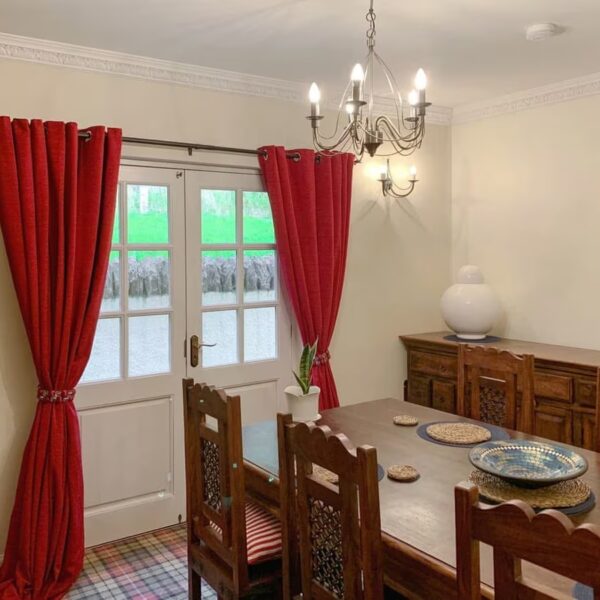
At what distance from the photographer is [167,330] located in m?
3.41

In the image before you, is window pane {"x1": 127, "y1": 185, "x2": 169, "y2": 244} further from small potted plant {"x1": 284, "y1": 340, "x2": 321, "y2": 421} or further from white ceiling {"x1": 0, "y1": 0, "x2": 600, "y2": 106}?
small potted plant {"x1": 284, "y1": 340, "x2": 321, "y2": 421}

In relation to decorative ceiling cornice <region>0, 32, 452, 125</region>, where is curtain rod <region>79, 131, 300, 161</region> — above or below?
below

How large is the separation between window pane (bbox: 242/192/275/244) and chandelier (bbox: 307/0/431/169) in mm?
538

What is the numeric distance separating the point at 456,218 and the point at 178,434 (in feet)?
8.08

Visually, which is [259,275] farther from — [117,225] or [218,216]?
[117,225]

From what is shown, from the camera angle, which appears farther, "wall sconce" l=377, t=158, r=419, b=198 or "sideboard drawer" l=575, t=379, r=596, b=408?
"wall sconce" l=377, t=158, r=419, b=198

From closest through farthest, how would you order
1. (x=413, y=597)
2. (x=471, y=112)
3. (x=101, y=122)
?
(x=413, y=597), (x=101, y=122), (x=471, y=112)

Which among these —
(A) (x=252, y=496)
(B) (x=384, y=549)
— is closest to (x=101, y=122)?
(A) (x=252, y=496)

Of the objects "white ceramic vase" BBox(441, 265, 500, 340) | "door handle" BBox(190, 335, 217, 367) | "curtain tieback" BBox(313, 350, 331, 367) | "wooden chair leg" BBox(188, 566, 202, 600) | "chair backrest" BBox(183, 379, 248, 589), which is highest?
"white ceramic vase" BBox(441, 265, 500, 340)

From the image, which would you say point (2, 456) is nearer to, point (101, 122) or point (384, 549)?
point (101, 122)

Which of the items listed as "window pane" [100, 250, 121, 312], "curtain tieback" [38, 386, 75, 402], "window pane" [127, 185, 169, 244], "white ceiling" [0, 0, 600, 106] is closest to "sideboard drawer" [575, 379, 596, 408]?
"white ceiling" [0, 0, 600, 106]

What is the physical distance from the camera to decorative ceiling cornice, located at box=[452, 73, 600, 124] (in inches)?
143

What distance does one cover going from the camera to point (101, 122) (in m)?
3.12

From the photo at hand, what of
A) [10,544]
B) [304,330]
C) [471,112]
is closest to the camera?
[10,544]
